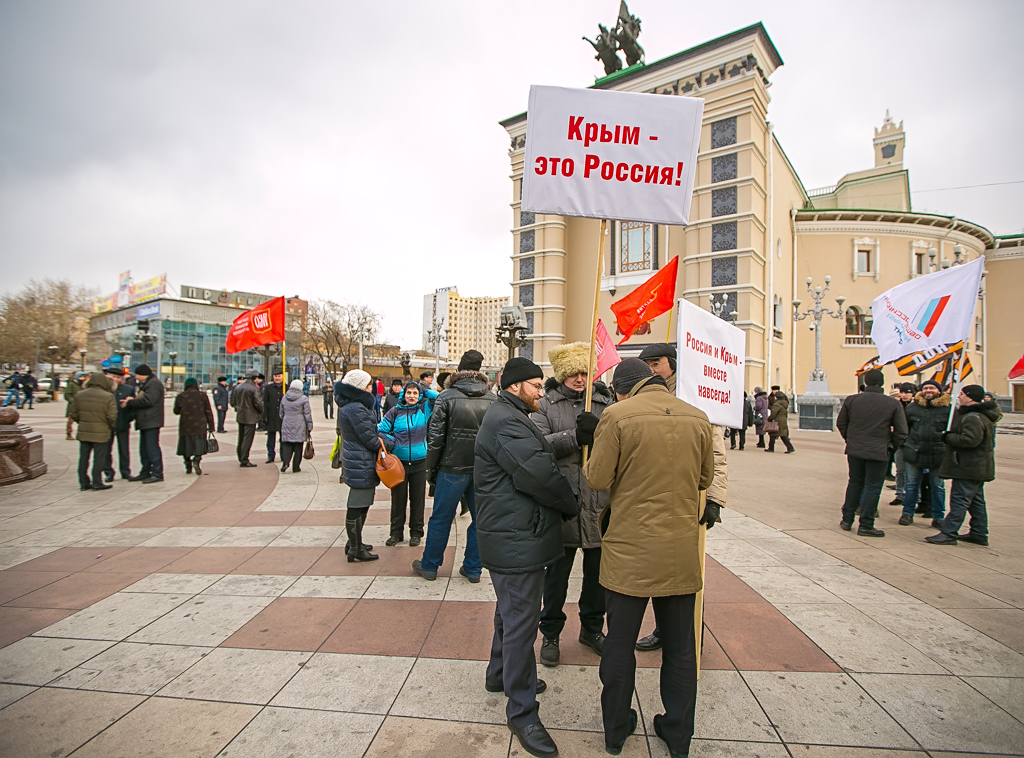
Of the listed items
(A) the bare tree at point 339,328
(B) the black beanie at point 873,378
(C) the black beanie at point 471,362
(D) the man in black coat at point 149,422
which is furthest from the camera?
(A) the bare tree at point 339,328

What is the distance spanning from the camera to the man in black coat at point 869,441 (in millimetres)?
6027

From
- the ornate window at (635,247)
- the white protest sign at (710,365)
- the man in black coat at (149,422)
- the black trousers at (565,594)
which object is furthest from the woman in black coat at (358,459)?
the ornate window at (635,247)

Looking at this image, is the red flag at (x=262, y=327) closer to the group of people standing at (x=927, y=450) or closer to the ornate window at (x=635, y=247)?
the group of people standing at (x=927, y=450)

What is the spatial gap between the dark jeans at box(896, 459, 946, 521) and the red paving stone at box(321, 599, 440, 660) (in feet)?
20.6

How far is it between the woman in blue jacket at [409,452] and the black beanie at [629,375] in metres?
3.15

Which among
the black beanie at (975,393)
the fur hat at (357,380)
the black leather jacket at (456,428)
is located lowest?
the black leather jacket at (456,428)

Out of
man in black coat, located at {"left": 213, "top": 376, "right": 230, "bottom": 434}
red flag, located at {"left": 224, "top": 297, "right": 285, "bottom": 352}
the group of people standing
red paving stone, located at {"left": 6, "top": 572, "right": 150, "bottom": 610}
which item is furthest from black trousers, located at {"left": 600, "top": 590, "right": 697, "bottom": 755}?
man in black coat, located at {"left": 213, "top": 376, "right": 230, "bottom": 434}

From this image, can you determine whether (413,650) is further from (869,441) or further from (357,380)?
(869,441)

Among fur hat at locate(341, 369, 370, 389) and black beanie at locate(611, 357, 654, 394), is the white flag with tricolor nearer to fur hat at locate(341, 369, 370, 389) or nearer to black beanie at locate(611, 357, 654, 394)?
black beanie at locate(611, 357, 654, 394)

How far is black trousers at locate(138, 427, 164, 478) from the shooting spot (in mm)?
8617

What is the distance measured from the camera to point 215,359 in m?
76.5

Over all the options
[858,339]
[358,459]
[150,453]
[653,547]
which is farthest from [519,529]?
[858,339]

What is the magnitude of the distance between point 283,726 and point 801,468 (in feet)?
36.5

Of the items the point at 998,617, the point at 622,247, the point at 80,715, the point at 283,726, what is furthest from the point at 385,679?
the point at 622,247
